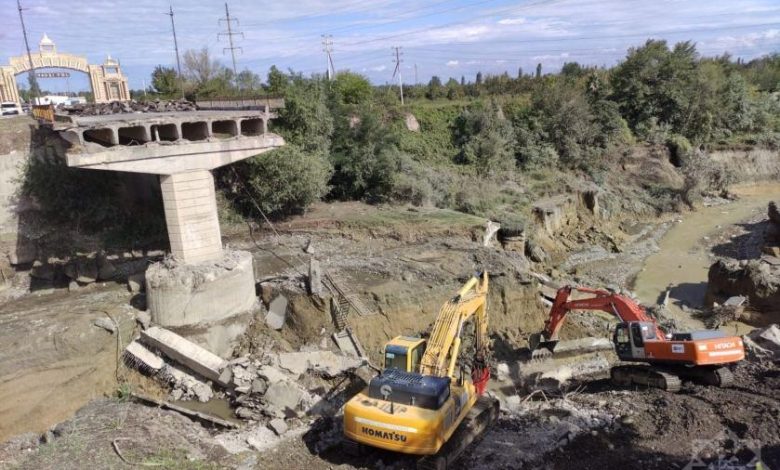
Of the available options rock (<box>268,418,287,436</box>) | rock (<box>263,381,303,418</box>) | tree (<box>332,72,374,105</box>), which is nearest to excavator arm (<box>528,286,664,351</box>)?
rock (<box>263,381,303,418</box>)

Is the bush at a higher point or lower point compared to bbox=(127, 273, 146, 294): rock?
higher

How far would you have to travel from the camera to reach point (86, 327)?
16734 mm

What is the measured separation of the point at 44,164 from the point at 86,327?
10450 millimetres

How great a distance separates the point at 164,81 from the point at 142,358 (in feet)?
98.2

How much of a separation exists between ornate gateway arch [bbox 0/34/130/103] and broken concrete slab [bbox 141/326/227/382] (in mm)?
26549

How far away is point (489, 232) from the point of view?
26.1 m

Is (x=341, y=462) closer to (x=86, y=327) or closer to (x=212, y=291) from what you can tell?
(x=212, y=291)

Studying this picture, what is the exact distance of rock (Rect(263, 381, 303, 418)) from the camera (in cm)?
1453

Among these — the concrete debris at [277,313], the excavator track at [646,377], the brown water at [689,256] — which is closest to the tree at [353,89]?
the brown water at [689,256]

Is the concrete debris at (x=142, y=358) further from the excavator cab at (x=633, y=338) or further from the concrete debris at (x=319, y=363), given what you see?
the excavator cab at (x=633, y=338)

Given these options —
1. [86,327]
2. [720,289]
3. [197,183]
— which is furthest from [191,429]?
[720,289]

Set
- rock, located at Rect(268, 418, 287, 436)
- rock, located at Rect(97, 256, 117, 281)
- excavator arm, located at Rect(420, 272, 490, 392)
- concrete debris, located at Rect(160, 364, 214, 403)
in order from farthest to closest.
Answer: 1. rock, located at Rect(97, 256, 117, 281)
2. concrete debris, located at Rect(160, 364, 214, 403)
3. rock, located at Rect(268, 418, 287, 436)
4. excavator arm, located at Rect(420, 272, 490, 392)

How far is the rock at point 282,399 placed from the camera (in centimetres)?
1453

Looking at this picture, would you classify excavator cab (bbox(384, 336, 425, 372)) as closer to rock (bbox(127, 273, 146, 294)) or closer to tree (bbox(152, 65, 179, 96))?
rock (bbox(127, 273, 146, 294))
